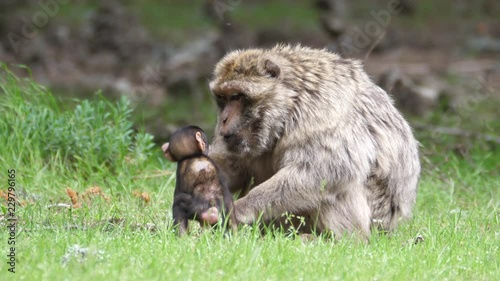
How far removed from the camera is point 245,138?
6.88m

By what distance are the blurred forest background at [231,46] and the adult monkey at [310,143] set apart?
343 cm

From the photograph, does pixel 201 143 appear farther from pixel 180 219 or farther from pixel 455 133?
pixel 455 133

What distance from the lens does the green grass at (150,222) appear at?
5.45 metres

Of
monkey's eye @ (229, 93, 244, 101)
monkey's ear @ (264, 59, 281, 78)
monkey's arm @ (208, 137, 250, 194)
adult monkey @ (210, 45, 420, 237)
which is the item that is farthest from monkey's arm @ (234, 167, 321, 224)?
monkey's ear @ (264, 59, 281, 78)

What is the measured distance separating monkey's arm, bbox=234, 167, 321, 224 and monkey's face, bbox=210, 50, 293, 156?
0.29 meters

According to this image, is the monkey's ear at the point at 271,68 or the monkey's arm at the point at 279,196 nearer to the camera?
the monkey's arm at the point at 279,196

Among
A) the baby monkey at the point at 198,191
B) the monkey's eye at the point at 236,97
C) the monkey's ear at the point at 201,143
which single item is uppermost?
the monkey's eye at the point at 236,97

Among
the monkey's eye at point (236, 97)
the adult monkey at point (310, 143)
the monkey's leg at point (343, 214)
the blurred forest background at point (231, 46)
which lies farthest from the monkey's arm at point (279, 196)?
the blurred forest background at point (231, 46)

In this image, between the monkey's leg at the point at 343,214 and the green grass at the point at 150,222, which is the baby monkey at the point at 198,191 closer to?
the green grass at the point at 150,222

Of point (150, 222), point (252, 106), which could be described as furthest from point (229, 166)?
point (150, 222)

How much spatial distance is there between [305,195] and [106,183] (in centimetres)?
246

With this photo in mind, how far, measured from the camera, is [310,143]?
6.84 m

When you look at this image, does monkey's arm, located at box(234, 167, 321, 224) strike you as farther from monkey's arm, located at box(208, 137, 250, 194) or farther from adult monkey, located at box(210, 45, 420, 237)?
monkey's arm, located at box(208, 137, 250, 194)

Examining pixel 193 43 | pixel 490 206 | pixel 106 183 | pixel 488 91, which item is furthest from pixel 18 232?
pixel 193 43
